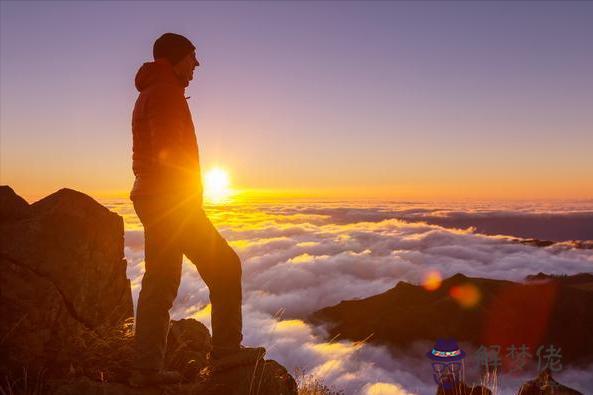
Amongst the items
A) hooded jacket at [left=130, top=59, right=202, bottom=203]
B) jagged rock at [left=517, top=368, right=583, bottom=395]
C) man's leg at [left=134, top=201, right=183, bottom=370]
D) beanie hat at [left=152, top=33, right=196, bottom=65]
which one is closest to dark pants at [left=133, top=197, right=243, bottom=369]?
man's leg at [left=134, top=201, right=183, bottom=370]

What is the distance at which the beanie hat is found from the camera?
4.29 m

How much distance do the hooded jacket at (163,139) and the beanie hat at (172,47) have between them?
78 millimetres

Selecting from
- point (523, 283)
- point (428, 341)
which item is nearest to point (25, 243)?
point (428, 341)

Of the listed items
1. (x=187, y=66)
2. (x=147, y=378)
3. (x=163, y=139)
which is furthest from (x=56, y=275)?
(x=187, y=66)

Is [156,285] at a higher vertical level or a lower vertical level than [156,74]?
lower

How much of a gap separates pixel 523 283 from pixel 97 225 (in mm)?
196612

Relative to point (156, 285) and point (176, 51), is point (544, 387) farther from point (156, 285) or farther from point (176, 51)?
point (176, 51)

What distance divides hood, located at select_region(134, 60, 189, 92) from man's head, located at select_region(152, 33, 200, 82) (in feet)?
0.22

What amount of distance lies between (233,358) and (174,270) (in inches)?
40.2

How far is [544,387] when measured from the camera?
6.10 meters

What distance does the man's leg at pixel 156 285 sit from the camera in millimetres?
4098

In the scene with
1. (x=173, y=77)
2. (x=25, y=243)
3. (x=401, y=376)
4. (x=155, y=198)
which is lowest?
(x=401, y=376)

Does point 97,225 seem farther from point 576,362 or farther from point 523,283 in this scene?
point 523,283

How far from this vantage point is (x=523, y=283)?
584 ft
